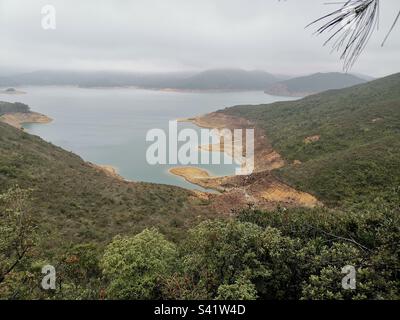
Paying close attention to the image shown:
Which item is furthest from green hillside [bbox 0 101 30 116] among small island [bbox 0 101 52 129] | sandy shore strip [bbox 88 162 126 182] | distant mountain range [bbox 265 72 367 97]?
distant mountain range [bbox 265 72 367 97]

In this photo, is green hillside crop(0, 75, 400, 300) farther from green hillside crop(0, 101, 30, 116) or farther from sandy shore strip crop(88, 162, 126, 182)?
green hillside crop(0, 101, 30, 116)

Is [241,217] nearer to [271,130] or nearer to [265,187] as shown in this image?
[265,187]

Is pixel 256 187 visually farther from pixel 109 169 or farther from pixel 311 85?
pixel 311 85

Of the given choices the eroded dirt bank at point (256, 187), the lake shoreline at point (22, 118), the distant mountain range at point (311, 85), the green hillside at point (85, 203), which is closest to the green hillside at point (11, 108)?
the lake shoreline at point (22, 118)

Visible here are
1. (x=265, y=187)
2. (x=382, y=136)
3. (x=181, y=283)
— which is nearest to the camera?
(x=181, y=283)

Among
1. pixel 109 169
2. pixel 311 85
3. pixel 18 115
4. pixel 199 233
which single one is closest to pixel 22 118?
pixel 18 115
